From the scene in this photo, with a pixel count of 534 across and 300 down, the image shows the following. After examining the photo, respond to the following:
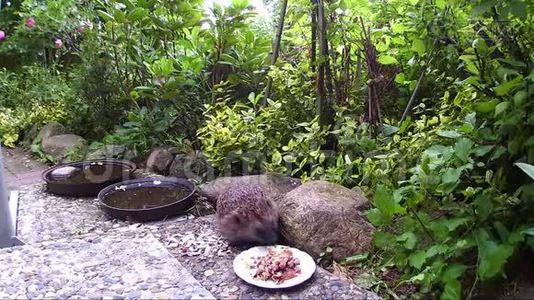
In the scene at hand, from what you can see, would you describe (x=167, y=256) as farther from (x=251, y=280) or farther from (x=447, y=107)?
(x=447, y=107)

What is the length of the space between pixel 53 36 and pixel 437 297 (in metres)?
4.51

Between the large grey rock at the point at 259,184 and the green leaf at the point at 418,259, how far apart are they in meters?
0.79

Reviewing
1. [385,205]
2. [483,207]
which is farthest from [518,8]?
[385,205]

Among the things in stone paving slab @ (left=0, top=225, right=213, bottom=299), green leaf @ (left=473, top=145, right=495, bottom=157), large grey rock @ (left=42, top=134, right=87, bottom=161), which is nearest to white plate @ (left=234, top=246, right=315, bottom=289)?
stone paving slab @ (left=0, top=225, right=213, bottom=299)

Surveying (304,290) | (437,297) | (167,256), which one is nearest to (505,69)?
(437,297)

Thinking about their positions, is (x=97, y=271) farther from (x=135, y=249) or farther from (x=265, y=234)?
(x=265, y=234)

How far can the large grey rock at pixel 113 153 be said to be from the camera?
3.20 metres

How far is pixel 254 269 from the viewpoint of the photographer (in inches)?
69.7

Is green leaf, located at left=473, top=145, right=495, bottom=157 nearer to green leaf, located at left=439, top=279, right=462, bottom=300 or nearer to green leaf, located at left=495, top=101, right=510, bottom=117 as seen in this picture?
green leaf, located at left=495, top=101, right=510, bottom=117

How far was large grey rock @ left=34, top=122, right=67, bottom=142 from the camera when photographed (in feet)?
12.4

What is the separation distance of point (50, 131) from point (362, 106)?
2.53 metres

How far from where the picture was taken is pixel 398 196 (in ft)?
5.53

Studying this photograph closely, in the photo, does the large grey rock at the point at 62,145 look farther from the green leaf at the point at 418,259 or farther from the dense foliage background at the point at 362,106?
the green leaf at the point at 418,259

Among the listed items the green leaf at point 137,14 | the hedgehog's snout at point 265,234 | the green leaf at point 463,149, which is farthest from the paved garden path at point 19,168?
the green leaf at point 463,149
